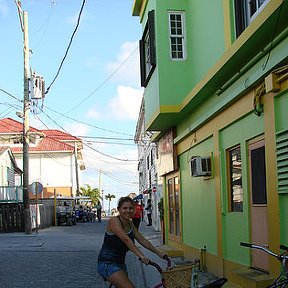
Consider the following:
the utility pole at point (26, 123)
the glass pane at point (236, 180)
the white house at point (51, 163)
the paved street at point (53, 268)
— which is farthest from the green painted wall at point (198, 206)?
the white house at point (51, 163)

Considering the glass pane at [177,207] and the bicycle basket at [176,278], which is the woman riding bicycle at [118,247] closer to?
the bicycle basket at [176,278]

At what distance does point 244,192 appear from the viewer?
8.51 m

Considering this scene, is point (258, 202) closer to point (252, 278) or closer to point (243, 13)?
point (252, 278)

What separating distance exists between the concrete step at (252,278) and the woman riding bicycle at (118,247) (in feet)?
5.95

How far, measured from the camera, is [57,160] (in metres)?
58.9

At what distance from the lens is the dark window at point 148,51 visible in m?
13.2

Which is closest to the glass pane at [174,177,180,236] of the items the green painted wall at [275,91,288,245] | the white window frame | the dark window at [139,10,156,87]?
the dark window at [139,10,156,87]

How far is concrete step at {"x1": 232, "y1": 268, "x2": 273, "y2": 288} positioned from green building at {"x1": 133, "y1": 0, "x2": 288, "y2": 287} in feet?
0.11

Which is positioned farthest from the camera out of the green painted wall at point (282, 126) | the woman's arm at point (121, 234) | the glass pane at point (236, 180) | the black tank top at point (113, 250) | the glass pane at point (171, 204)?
the glass pane at point (171, 204)

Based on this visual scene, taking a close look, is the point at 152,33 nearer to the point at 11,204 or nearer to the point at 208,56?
the point at 208,56

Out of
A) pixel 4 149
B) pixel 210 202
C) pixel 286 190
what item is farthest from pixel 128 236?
pixel 4 149

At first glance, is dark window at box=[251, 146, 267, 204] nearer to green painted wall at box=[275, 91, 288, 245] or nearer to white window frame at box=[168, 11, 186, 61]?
green painted wall at box=[275, 91, 288, 245]

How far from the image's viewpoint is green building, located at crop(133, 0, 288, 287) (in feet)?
22.7

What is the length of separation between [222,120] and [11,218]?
21.6 m
